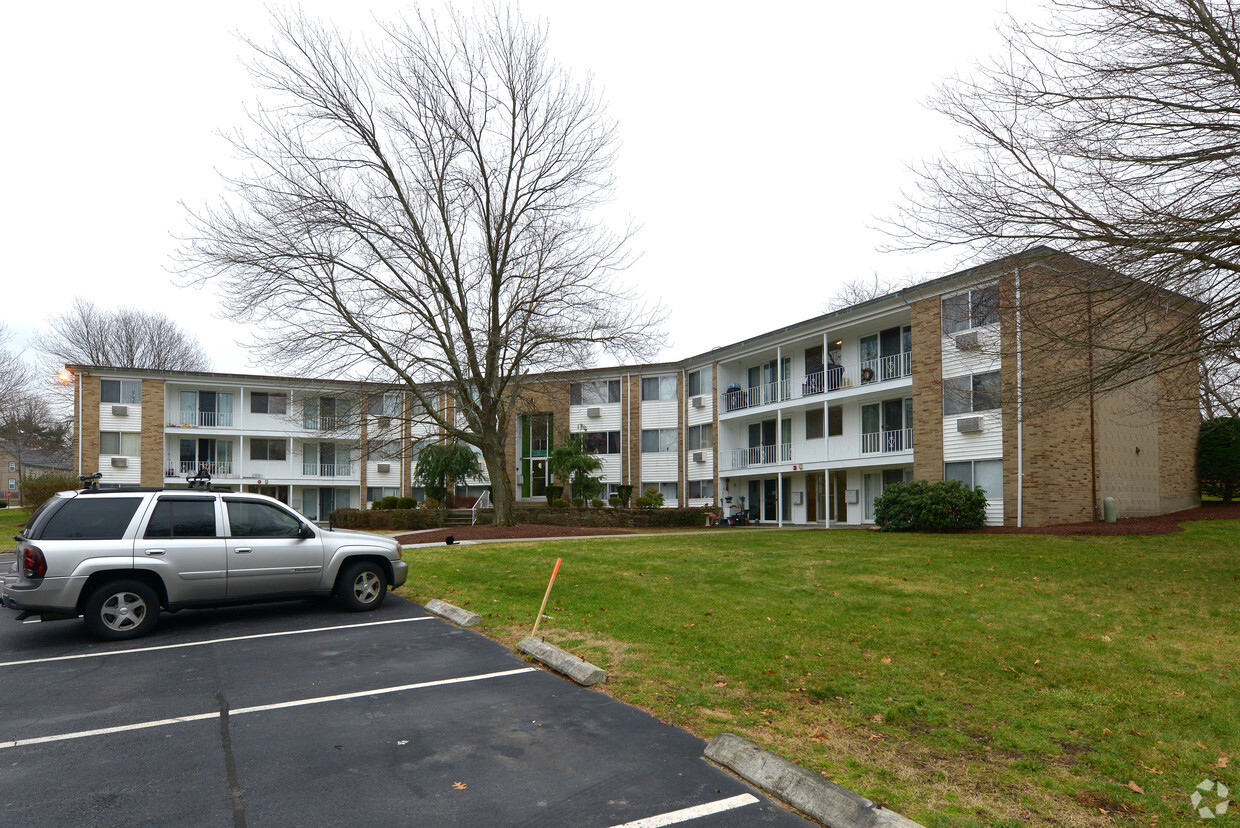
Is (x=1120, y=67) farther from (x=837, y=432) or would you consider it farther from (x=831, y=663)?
(x=837, y=432)

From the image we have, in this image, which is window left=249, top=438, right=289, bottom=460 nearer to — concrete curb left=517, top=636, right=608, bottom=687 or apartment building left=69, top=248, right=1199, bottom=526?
apartment building left=69, top=248, right=1199, bottom=526

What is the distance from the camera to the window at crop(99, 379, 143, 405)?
38.6 metres

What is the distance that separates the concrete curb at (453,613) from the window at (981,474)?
17535 mm

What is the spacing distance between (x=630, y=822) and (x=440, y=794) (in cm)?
118

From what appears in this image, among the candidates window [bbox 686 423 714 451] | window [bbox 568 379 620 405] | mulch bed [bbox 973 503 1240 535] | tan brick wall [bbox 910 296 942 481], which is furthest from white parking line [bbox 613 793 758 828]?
window [bbox 568 379 620 405]

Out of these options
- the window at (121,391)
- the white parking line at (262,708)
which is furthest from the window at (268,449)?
the white parking line at (262,708)

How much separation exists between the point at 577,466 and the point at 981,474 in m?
18.0

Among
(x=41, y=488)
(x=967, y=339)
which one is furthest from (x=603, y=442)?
(x=41, y=488)

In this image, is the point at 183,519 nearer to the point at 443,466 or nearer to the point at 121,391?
the point at 443,466

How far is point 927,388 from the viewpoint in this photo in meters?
24.5

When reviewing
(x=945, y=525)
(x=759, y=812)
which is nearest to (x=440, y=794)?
(x=759, y=812)

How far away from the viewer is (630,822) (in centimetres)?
405

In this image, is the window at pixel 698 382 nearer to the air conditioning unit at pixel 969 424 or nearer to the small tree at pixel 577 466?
the small tree at pixel 577 466

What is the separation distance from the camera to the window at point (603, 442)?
40.2 m
